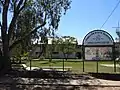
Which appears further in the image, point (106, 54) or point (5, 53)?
point (106, 54)

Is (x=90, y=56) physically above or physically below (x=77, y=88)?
above

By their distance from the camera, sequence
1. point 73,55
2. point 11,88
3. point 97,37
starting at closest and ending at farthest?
1. point 11,88
2. point 97,37
3. point 73,55

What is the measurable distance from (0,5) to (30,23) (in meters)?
3.27

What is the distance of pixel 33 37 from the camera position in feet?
93.1

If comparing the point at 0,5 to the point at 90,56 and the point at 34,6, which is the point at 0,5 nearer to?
the point at 34,6

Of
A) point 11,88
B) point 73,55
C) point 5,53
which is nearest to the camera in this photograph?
point 11,88

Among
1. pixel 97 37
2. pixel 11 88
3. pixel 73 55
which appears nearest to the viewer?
pixel 11 88

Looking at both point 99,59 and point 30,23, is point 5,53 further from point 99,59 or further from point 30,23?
point 99,59

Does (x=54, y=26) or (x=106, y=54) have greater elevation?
(x=54, y=26)

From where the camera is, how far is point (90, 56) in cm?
Answer: 2700

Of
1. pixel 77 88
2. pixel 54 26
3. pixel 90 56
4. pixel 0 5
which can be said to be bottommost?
pixel 77 88

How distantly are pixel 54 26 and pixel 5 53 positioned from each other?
4.57 metres

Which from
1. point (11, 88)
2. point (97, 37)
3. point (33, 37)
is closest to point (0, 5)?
point (33, 37)

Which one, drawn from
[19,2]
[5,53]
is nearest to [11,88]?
[5,53]
